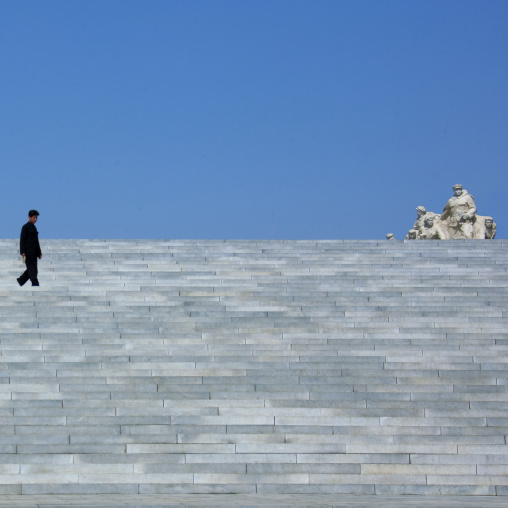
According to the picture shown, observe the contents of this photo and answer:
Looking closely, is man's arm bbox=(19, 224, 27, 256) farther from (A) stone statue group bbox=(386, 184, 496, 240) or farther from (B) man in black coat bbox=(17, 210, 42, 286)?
(A) stone statue group bbox=(386, 184, 496, 240)

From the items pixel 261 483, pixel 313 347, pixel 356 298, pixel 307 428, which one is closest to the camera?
pixel 261 483

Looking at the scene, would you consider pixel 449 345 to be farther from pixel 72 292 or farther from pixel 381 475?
pixel 72 292

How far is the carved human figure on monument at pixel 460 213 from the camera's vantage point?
23828mm

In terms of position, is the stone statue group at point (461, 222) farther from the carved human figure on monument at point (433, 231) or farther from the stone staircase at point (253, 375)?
the stone staircase at point (253, 375)

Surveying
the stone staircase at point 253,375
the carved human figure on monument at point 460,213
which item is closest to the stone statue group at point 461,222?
the carved human figure on monument at point 460,213

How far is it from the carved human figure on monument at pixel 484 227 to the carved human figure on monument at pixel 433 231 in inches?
29.7

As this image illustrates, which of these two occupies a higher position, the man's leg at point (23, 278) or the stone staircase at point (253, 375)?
the man's leg at point (23, 278)

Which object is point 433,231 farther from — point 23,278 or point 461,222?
point 23,278

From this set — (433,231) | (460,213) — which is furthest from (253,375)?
(433,231)

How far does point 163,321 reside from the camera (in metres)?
13.7

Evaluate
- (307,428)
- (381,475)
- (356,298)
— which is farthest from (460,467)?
(356,298)

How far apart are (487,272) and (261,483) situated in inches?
292

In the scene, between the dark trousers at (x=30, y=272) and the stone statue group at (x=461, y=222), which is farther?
the stone statue group at (x=461, y=222)

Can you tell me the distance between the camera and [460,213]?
23938mm
